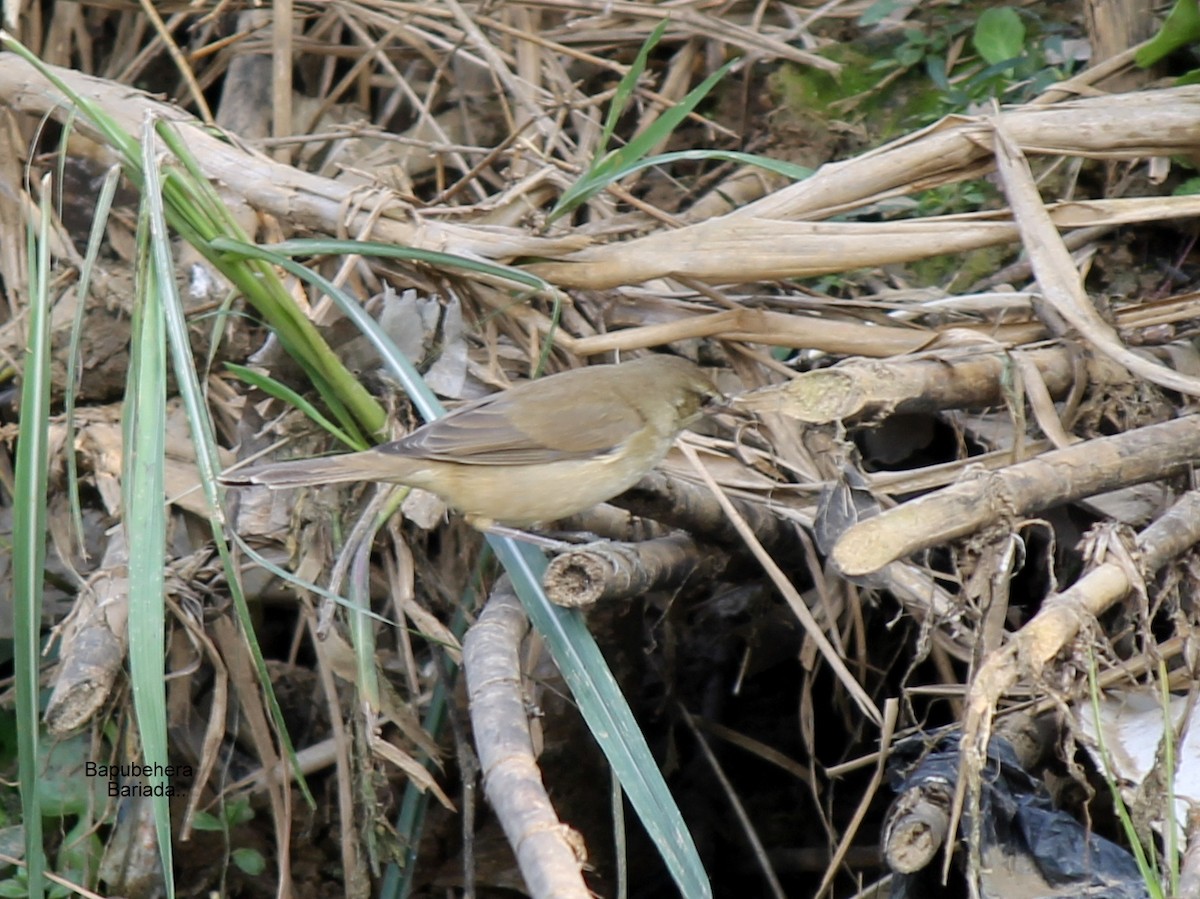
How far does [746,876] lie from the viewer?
452 centimetres

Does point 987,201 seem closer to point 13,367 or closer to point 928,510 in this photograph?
point 928,510

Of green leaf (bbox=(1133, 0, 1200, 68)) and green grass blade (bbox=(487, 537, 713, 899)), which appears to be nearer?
green grass blade (bbox=(487, 537, 713, 899))

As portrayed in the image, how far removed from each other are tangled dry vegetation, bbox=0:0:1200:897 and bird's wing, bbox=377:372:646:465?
19cm

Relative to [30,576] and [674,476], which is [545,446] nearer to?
[674,476]

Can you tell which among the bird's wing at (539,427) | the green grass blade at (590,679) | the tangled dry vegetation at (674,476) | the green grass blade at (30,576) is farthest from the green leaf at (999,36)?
the green grass blade at (30,576)

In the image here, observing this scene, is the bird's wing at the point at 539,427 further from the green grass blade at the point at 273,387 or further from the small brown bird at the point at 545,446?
the green grass blade at the point at 273,387

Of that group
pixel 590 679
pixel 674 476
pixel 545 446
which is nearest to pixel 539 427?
pixel 545 446

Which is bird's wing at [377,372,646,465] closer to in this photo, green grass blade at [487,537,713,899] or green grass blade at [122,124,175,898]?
green grass blade at [487,537,713,899]

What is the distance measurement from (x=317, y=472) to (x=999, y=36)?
284 cm

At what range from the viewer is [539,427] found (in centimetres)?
349

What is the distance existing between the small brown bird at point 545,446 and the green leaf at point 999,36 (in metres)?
1.78

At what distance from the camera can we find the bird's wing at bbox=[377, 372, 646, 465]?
334cm

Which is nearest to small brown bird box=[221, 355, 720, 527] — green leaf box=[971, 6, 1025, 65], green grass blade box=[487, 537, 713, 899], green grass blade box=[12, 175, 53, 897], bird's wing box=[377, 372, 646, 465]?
bird's wing box=[377, 372, 646, 465]

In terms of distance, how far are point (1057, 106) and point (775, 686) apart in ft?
7.00
